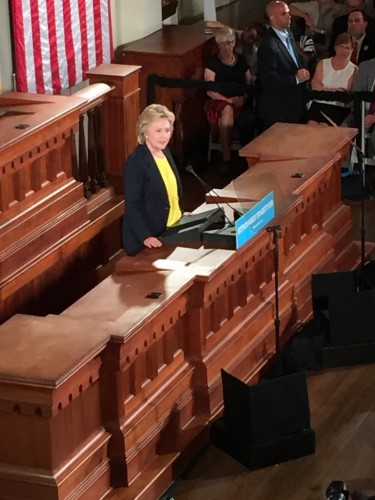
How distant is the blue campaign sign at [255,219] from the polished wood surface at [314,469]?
3.11 feet

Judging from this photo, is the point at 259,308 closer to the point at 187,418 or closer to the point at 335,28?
the point at 187,418

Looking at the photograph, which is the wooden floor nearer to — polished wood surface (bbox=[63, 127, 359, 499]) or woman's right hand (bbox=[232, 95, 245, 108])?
polished wood surface (bbox=[63, 127, 359, 499])

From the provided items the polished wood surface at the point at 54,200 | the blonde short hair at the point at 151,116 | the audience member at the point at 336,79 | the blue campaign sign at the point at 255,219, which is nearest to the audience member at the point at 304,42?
the audience member at the point at 336,79

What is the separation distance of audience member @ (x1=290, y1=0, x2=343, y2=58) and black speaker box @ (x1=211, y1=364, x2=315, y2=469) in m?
6.12

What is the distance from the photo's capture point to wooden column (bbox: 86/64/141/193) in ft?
27.1

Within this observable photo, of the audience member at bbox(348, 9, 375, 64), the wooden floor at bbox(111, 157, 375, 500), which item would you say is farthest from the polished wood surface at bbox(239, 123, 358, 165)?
the audience member at bbox(348, 9, 375, 64)

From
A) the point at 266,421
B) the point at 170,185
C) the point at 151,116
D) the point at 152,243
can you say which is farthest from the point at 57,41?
the point at 266,421

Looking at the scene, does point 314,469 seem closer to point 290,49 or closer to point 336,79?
point 290,49

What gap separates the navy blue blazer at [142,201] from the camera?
263 inches

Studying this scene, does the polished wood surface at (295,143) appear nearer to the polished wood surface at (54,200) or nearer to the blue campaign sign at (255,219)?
the polished wood surface at (54,200)

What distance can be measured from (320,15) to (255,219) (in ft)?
19.1

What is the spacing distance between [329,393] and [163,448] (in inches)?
45.1

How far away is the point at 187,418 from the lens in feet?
20.9

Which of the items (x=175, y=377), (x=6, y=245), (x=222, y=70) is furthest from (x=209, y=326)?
(x=222, y=70)
